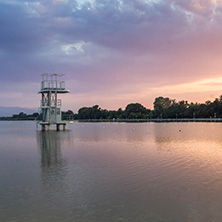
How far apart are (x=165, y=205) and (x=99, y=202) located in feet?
9.47

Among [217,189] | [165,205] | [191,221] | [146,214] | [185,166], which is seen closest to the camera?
[191,221]

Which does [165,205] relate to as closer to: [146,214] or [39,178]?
[146,214]

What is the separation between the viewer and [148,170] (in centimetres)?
1911

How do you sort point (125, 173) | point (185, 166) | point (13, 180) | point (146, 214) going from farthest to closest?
1. point (185, 166)
2. point (125, 173)
3. point (13, 180)
4. point (146, 214)

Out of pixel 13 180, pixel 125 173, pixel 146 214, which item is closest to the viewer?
pixel 146 214

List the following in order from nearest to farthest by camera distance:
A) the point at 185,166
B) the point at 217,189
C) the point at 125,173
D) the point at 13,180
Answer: the point at 217,189 → the point at 13,180 → the point at 125,173 → the point at 185,166

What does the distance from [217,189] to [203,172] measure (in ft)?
13.5

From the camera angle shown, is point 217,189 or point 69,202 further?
point 217,189

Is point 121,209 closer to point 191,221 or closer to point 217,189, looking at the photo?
point 191,221

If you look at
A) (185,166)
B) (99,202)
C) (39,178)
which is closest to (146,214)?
(99,202)

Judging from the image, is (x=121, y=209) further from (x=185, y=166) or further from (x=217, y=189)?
(x=185, y=166)

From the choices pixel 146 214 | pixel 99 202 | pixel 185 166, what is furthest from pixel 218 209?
pixel 185 166

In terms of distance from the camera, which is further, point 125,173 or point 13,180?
point 125,173

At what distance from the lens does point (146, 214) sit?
11.0m
